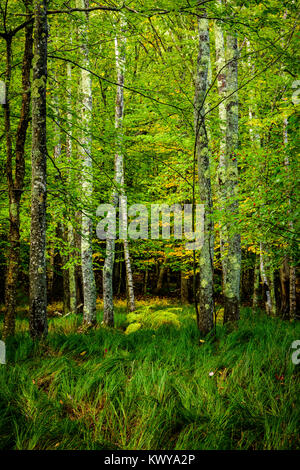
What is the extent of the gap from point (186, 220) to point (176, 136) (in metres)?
5.24

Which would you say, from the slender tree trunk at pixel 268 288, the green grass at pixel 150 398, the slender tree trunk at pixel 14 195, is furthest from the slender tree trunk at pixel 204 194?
the slender tree trunk at pixel 268 288

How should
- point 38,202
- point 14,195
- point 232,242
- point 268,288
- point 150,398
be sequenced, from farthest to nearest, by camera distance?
point 268,288, point 232,242, point 14,195, point 38,202, point 150,398

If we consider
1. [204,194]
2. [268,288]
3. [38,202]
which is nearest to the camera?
[38,202]

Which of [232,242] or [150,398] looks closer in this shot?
[150,398]

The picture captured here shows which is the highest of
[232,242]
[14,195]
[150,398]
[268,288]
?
[14,195]

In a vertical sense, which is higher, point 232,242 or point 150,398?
point 232,242

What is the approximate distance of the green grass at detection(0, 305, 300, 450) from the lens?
6.88ft

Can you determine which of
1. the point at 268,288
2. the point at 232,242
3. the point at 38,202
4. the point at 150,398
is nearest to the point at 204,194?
the point at 232,242

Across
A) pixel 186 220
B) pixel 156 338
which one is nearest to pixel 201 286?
pixel 156 338

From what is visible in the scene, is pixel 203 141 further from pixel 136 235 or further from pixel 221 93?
pixel 136 235

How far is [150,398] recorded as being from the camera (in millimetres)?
2518

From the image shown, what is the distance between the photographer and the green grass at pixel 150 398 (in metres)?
2.10

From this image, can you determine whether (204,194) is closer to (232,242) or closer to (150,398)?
(232,242)

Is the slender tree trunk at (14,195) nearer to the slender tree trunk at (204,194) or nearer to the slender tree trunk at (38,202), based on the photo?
the slender tree trunk at (38,202)
